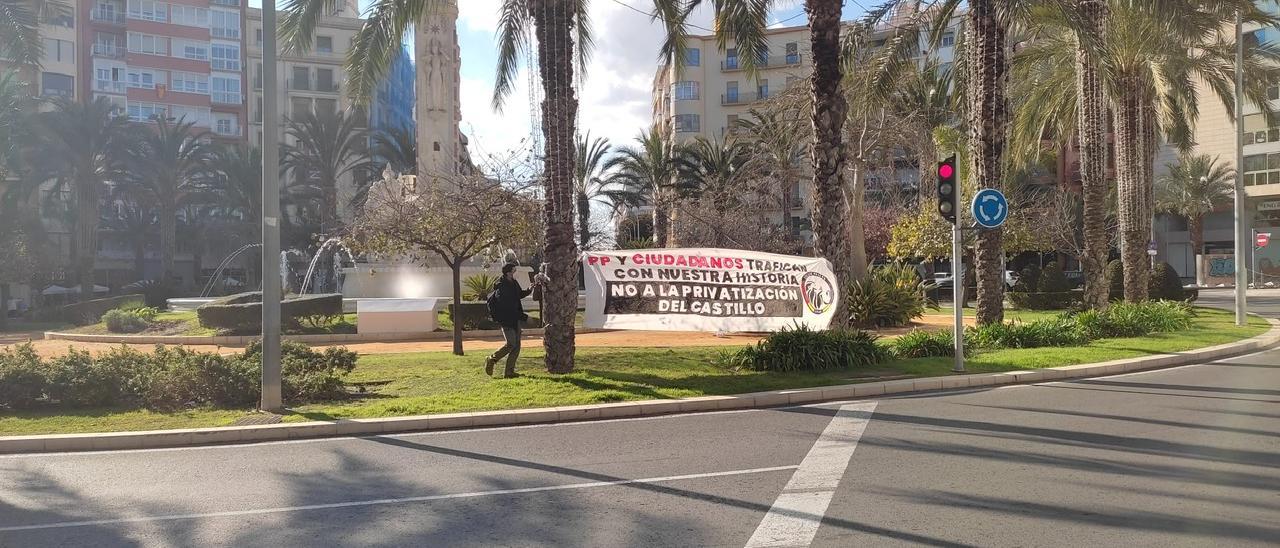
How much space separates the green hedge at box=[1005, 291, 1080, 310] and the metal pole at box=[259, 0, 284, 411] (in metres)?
26.5

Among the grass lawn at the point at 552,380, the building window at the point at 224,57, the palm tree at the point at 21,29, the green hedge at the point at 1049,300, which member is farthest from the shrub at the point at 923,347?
the building window at the point at 224,57

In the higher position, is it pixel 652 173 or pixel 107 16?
pixel 107 16

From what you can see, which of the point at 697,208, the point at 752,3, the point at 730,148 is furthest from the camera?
the point at 730,148

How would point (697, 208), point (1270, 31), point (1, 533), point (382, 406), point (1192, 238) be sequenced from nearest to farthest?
point (1, 533) → point (382, 406) → point (697, 208) → point (1270, 31) → point (1192, 238)

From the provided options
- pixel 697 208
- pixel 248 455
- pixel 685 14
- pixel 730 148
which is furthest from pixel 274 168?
pixel 730 148

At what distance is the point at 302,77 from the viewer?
70.9 meters

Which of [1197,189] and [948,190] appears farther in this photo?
[1197,189]

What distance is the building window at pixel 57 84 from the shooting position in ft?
179

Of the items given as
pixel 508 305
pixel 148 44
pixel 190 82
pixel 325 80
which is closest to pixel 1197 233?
pixel 508 305

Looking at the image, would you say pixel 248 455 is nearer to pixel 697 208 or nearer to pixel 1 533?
pixel 1 533

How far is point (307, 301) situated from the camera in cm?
2148

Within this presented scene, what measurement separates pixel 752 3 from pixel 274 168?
27.2 ft

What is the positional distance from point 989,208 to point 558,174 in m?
6.28

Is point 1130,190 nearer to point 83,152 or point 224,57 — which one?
point 83,152
